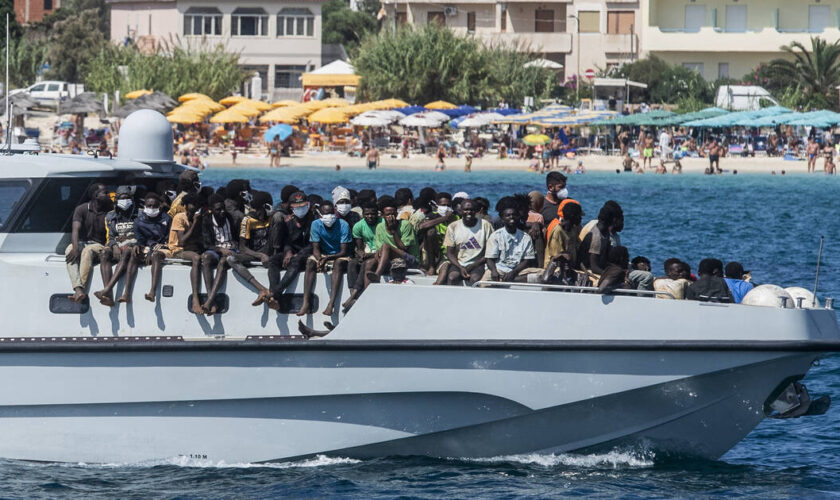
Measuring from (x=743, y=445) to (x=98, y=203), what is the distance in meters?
7.68

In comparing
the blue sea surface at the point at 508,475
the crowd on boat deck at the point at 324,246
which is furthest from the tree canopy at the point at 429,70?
the crowd on boat deck at the point at 324,246

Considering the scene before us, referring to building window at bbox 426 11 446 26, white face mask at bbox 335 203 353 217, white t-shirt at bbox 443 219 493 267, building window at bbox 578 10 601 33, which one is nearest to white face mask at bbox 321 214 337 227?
white face mask at bbox 335 203 353 217

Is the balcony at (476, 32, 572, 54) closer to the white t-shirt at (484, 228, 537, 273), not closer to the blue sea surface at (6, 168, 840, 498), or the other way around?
the blue sea surface at (6, 168, 840, 498)

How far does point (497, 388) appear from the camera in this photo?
12.2 metres

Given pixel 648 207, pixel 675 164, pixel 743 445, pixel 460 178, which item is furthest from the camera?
pixel 675 164

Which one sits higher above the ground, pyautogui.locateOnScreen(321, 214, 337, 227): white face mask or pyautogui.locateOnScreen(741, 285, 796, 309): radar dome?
pyautogui.locateOnScreen(321, 214, 337, 227): white face mask

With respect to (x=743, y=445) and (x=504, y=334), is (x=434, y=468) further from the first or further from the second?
(x=743, y=445)

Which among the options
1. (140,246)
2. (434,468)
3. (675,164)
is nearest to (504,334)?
(434,468)

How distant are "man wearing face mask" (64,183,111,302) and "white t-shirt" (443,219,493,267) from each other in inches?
130

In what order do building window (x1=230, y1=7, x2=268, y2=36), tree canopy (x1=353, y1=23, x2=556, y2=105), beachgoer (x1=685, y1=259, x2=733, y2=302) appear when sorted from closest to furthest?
beachgoer (x1=685, y1=259, x2=733, y2=302)
tree canopy (x1=353, y1=23, x2=556, y2=105)
building window (x1=230, y1=7, x2=268, y2=36)

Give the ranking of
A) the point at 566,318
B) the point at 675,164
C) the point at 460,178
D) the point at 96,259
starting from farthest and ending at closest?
the point at 675,164
the point at 460,178
the point at 96,259
the point at 566,318

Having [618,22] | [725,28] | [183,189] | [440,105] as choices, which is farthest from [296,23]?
[183,189]

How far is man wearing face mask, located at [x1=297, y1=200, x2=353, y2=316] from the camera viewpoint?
1272cm

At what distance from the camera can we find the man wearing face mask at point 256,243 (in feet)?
41.9
